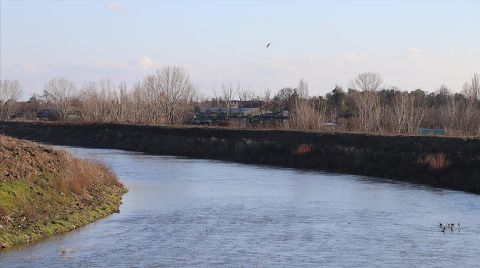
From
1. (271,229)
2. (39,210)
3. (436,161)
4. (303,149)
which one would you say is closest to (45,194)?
(39,210)

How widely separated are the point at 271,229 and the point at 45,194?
7.77 metres

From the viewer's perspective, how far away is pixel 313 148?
179ft

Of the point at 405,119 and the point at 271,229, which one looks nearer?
the point at 271,229

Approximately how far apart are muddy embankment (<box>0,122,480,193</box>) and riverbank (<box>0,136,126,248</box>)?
1922cm

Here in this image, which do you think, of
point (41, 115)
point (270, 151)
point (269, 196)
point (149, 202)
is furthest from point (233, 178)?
point (41, 115)

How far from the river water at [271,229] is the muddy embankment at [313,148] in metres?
3.28

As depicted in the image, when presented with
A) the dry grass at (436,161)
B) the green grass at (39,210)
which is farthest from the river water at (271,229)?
the dry grass at (436,161)

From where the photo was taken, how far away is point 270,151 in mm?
57312

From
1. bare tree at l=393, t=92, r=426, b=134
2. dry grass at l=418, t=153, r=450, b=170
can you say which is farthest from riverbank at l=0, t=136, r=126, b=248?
bare tree at l=393, t=92, r=426, b=134

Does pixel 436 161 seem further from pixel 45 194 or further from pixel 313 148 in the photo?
A: pixel 45 194

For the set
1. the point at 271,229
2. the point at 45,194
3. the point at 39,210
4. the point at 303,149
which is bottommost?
the point at 271,229

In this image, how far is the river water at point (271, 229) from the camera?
19.0 m

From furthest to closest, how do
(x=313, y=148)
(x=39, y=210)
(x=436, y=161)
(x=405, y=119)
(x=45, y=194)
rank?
1. (x=405, y=119)
2. (x=313, y=148)
3. (x=436, y=161)
4. (x=45, y=194)
5. (x=39, y=210)

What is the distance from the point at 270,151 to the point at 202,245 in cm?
3648
